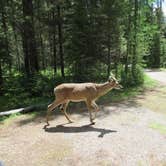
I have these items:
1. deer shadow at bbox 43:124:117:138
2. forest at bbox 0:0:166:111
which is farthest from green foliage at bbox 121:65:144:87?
deer shadow at bbox 43:124:117:138

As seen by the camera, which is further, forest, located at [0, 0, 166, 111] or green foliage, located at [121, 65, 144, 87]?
green foliage, located at [121, 65, 144, 87]

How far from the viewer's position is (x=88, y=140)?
6.54 meters

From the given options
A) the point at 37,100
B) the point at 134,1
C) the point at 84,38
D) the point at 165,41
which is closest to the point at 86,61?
the point at 84,38

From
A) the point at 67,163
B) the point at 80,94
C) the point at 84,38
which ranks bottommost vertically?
the point at 67,163

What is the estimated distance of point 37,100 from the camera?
39.8ft

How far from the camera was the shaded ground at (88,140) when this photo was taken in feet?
18.3

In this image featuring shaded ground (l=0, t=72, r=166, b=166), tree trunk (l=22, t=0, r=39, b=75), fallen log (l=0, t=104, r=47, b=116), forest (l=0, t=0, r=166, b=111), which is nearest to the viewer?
shaded ground (l=0, t=72, r=166, b=166)

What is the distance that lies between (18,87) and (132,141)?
8.86m

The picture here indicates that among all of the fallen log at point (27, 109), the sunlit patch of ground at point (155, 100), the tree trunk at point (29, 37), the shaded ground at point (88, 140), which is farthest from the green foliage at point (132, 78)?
the fallen log at point (27, 109)

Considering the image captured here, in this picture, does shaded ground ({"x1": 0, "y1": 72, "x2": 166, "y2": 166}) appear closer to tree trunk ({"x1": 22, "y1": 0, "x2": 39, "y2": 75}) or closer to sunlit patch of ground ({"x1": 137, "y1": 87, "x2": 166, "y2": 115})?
sunlit patch of ground ({"x1": 137, "y1": 87, "x2": 166, "y2": 115})

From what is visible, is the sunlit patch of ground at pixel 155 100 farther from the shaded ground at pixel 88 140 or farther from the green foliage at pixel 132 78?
the green foliage at pixel 132 78

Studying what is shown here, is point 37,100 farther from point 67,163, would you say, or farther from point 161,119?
point 67,163

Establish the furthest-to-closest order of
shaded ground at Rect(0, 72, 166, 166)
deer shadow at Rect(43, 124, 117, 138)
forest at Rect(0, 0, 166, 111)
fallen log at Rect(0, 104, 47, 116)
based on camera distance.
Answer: forest at Rect(0, 0, 166, 111)
fallen log at Rect(0, 104, 47, 116)
deer shadow at Rect(43, 124, 117, 138)
shaded ground at Rect(0, 72, 166, 166)

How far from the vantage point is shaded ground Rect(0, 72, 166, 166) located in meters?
5.58
